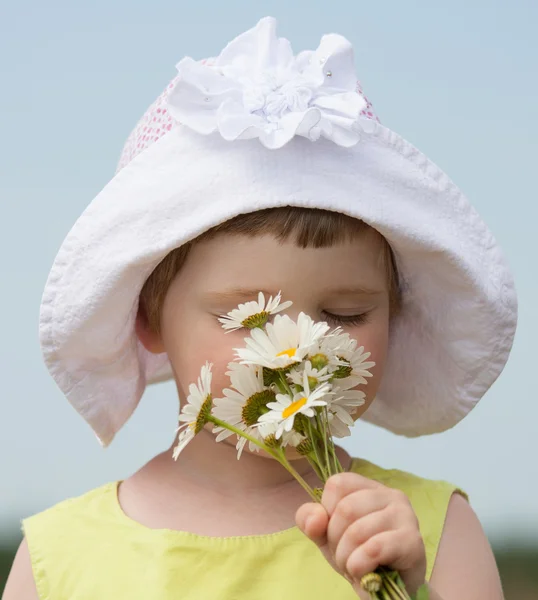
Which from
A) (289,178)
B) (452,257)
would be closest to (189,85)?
(289,178)

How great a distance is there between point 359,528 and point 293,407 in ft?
0.50

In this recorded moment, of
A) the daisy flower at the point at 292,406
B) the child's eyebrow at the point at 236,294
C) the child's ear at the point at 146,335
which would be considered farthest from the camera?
the child's ear at the point at 146,335

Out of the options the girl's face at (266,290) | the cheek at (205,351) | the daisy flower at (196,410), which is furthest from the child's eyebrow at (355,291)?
the daisy flower at (196,410)

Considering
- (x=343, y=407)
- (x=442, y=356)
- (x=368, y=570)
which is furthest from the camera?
Answer: (x=442, y=356)

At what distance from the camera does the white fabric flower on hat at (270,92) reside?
146 cm

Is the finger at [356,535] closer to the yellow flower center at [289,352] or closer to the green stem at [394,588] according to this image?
the green stem at [394,588]

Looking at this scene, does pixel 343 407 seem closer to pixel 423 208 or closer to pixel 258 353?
pixel 258 353

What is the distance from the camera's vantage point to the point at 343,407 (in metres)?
1.27

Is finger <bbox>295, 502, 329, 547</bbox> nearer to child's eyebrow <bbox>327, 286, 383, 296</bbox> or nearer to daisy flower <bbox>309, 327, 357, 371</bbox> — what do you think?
daisy flower <bbox>309, 327, 357, 371</bbox>

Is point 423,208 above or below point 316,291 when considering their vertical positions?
above

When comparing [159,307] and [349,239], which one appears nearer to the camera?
[349,239]

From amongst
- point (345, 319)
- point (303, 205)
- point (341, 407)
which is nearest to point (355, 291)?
point (345, 319)

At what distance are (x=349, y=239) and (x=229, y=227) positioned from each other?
18 cm

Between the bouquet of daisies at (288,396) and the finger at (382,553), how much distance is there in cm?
1
